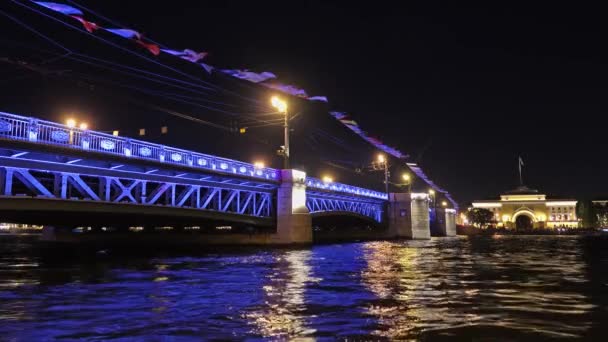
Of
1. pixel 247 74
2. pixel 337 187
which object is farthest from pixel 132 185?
pixel 337 187

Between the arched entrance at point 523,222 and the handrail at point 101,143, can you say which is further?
the arched entrance at point 523,222

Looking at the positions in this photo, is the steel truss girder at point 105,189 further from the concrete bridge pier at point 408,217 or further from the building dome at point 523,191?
the building dome at point 523,191

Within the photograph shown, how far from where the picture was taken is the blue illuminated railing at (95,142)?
23078 mm

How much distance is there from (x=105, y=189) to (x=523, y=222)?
182883 millimetres

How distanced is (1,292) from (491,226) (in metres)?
178

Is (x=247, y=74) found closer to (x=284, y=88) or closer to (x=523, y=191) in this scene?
(x=284, y=88)

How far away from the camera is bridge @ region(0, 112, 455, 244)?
23.9 metres

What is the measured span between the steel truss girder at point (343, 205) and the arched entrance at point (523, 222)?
119 meters

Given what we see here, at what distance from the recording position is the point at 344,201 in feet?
219

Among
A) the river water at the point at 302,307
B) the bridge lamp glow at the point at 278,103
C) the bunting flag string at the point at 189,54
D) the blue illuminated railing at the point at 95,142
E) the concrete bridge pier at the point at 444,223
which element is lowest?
the river water at the point at 302,307

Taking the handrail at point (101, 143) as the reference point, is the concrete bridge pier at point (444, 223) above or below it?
below

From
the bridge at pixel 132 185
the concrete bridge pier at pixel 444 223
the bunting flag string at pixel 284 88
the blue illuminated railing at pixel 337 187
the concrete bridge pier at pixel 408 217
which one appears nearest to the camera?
the bridge at pixel 132 185

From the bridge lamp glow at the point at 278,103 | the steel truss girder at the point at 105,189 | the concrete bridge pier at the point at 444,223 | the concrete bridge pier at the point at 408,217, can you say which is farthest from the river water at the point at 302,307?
the concrete bridge pier at the point at 444,223

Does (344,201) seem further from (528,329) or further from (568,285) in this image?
(528,329)
